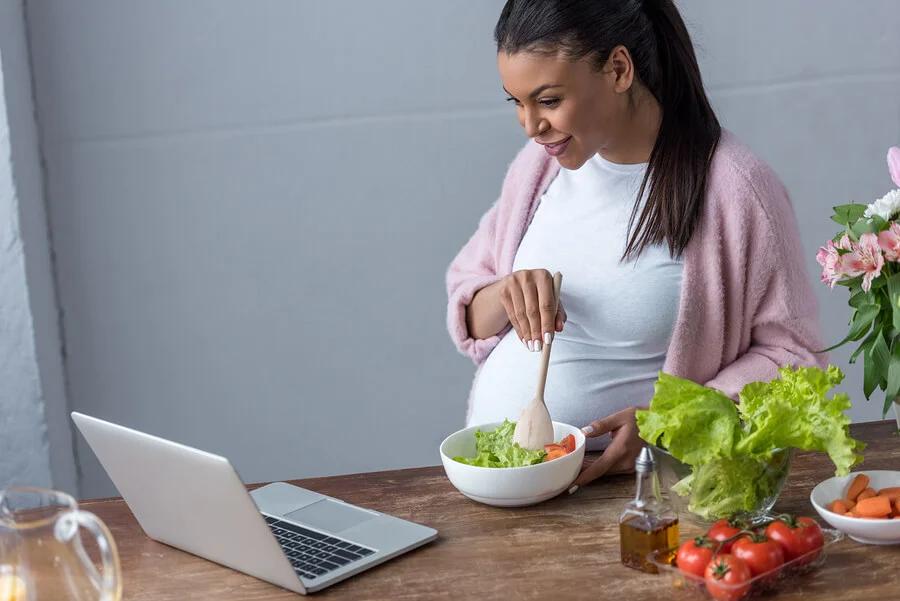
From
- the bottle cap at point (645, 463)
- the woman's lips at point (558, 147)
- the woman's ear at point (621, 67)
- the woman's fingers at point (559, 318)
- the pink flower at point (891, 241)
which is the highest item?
the woman's ear at point (621, 67)

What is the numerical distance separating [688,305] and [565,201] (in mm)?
338

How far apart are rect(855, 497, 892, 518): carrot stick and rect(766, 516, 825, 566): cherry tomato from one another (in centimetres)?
10

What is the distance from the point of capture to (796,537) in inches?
57.5

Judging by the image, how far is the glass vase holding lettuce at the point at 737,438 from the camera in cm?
156

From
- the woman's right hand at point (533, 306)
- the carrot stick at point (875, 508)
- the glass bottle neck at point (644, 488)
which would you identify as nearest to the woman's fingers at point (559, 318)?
the woman's right hand at point (533, 306)

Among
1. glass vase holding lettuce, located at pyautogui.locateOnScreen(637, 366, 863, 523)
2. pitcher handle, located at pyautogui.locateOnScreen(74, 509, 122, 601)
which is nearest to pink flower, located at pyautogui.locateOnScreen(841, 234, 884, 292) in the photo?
glass vase holding lettuce, located at pyautogui.locateOnScreen(637, 366, 863, 523)

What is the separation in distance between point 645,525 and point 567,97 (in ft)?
2.73

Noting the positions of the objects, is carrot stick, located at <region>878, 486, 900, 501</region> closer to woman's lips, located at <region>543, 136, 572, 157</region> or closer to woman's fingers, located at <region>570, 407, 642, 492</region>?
woman's fingers, located at <region>570, 407, 642, 492</region>

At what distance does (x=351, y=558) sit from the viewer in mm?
1593

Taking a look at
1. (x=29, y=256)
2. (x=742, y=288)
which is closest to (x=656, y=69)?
(x=742, y=288)

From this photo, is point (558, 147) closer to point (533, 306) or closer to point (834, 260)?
point (533, 306)

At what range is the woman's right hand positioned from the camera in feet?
6.52

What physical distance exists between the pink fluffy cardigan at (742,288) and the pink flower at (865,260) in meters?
0.47

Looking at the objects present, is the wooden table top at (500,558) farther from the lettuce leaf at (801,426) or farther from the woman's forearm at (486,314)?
the woman's forearm at (486,314)
